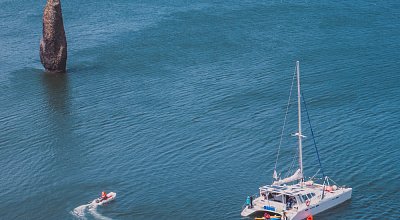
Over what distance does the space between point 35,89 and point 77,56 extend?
778 inches

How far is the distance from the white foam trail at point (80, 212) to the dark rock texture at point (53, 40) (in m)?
50.6

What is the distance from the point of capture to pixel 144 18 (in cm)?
13888

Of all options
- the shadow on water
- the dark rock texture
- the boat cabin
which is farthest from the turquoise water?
the boat cabin

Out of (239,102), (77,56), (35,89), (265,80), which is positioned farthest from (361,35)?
(35,89)

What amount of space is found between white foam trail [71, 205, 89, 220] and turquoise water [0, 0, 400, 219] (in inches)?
8.7

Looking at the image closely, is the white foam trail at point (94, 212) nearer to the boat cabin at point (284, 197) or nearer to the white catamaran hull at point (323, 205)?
the boat cabin at point (284, 197)

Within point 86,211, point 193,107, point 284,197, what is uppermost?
point 193,107

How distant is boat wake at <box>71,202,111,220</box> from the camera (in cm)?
5753

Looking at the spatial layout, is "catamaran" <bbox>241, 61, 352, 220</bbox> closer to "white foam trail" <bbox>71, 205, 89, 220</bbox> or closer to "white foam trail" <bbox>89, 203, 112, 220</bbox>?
"white foam trail" <bbox>89, 203, 112, 220</bbox>

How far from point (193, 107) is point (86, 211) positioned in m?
33.1

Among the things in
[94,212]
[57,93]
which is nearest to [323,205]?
[94,212]

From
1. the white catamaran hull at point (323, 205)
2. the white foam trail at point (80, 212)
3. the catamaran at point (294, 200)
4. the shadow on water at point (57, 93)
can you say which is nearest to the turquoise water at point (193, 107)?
the white foam trail at point (80, 212)

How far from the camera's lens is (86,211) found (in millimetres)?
58531

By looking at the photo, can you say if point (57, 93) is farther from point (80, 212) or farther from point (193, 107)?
point (80, 212)
